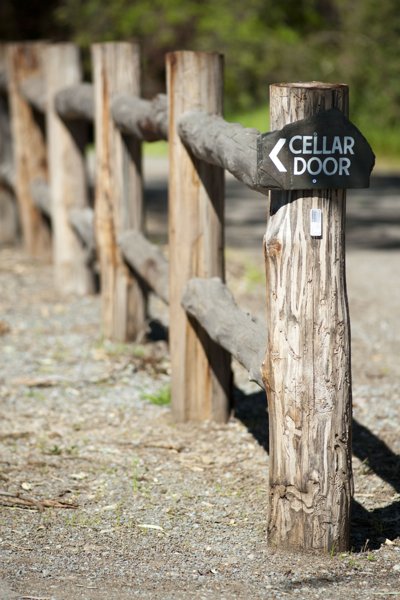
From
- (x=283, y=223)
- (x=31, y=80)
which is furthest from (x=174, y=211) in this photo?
(x=31, y=80)

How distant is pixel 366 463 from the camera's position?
296 centimetres

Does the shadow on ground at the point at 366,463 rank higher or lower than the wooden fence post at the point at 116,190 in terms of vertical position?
lower

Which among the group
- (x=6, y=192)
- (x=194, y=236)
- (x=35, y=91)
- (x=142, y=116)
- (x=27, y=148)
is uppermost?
(x=35, y=91)

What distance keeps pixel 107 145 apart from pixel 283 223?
2395 mm

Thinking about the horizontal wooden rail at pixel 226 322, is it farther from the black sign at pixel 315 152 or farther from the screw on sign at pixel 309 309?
the black sign at pixel 315 152

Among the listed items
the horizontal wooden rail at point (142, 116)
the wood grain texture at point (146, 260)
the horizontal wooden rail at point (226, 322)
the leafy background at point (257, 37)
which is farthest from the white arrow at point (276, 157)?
the leafy background at point (257, 37)

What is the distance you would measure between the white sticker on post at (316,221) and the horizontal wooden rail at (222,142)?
0.20 metres

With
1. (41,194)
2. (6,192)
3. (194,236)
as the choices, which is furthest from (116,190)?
(6,192)

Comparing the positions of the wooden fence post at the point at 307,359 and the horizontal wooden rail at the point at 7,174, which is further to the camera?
the horizontal wooden rail at the point at 7,174

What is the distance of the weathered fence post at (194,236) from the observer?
2975mm

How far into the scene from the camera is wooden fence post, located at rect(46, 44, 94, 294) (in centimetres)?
514

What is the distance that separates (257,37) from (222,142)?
58.2 feet

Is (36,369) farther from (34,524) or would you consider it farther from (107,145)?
(34,524)

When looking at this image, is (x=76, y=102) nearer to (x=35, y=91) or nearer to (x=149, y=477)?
(x=35, y=91)
